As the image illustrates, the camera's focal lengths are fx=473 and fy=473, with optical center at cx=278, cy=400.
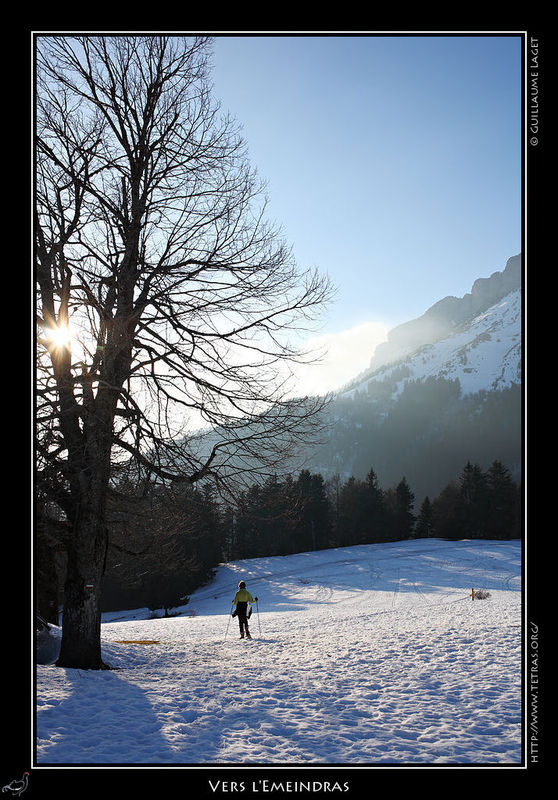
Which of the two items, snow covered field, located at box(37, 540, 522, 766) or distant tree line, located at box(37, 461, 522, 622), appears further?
distant tree line, located at box(37, 461, 522, 622)

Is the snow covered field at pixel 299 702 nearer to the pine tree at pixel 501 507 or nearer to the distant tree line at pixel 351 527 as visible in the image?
the distant tree line at pixel 351 527

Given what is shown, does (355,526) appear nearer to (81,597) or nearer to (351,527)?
(351,527)

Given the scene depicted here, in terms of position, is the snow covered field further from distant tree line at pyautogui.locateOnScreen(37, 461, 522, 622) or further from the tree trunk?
distant tree line at pyautogui.locateOnScreen(37, 461, 522, 622)

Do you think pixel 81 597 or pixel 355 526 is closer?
pixel 81 597

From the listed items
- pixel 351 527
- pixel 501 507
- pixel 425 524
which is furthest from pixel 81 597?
pixel 501 507
